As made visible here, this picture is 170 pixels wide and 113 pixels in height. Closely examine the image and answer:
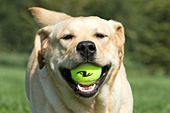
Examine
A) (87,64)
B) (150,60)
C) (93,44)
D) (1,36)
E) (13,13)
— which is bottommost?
(150,60)

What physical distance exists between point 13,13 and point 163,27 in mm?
17015

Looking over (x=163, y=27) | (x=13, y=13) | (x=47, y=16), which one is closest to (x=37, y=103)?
(x=47, y=16)

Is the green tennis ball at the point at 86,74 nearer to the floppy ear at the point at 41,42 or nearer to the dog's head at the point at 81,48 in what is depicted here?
the dog's head at the point at 81,48

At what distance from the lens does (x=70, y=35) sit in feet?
12.8

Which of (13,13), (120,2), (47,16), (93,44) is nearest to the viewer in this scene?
(93,44)

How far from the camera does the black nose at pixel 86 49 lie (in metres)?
3.51

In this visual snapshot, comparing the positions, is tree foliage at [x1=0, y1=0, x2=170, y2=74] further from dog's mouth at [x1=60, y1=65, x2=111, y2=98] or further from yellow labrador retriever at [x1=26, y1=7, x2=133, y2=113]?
dog's mouth at [x1=60, y1=65, x2=111, y2=98]

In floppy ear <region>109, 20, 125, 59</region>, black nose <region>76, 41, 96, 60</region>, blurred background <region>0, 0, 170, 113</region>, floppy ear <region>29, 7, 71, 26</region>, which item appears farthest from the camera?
blurred background <region>0, 0, 170, 113</region>

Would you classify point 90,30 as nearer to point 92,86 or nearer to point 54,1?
point 92,86

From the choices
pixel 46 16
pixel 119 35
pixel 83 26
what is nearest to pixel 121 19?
pixel 46 16

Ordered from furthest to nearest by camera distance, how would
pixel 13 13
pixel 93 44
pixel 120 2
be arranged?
pixel 120 2 < pixel 13 13 < pixel 93 44

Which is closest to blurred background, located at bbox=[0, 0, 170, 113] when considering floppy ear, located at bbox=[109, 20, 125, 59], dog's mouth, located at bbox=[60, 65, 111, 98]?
floppy ear, located at bbox=[109, 20, 125, 59]

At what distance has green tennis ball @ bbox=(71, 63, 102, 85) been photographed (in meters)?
3.64

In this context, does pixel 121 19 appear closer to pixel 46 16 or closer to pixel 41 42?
pixel 46 16
